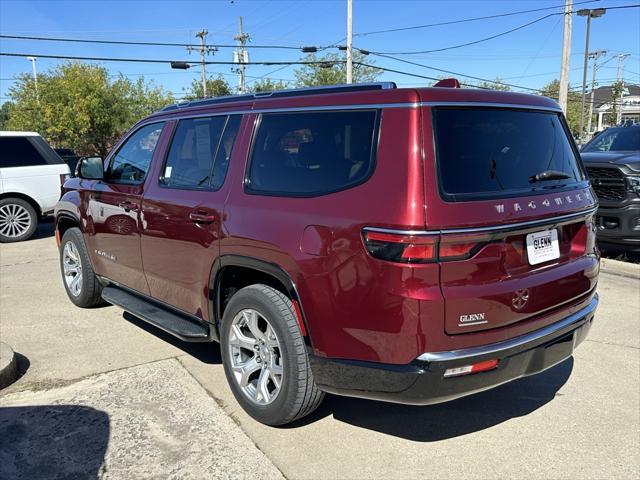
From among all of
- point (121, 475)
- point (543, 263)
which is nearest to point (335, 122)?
point (543, 263)

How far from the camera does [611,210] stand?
23.9 feet

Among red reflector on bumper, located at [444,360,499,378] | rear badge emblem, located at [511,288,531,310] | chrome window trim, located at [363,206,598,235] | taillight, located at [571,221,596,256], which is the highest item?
chrome window trim, located at [363,206,598,235]

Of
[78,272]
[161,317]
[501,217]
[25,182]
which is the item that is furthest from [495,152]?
[25,182]

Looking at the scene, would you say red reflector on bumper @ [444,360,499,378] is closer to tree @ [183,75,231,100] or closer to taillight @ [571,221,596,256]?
taillight @ [571,221,596,256]

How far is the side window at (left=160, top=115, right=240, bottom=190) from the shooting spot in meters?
3.49

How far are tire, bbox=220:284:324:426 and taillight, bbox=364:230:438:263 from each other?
2.52 feet

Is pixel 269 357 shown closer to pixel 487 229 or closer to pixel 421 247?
pixel 421 247

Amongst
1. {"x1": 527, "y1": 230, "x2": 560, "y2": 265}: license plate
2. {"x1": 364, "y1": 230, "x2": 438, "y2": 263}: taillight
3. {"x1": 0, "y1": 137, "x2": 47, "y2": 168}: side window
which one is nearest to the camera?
{"x1": 364, "y1": 230, "x2": 438, "y2": 263}: taillight

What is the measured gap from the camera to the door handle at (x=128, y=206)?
4.18 metres

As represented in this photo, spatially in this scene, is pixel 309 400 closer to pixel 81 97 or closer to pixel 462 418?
pixel 462 418

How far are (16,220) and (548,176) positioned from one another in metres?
9.64

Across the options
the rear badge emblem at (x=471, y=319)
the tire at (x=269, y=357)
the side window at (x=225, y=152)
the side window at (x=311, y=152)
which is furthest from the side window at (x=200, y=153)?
the rear badge emblem at (x=471, y=319)

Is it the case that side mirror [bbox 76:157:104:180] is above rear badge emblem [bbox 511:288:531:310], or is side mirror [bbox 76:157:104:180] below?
above

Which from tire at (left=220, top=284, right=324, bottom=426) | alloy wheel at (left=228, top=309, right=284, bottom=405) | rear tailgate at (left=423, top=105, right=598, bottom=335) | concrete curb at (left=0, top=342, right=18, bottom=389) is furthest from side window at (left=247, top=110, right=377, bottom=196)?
concrete curb at (left=0, top=342, right=18, bottom=389)
